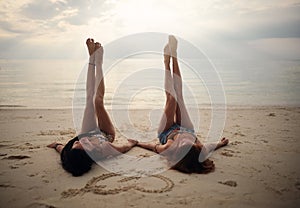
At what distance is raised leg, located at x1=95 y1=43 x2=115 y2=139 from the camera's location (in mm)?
4230

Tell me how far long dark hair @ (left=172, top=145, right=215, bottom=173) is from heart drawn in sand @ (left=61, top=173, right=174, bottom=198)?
31cm

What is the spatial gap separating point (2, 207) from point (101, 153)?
151 centimetres

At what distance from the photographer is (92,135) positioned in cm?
399

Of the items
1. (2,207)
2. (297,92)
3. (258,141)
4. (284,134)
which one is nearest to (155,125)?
(258,141)

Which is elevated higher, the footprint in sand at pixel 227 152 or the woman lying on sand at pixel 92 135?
the woman lying on sand at pixel 92 135

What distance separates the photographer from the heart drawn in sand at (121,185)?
9.92 feet

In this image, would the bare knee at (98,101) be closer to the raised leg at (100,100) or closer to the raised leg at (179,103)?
the raised leg at (100,100)

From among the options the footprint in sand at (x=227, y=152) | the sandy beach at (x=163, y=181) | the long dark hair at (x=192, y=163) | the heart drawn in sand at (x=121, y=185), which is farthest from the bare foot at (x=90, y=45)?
the footprint in sand at (x=227, y=152)

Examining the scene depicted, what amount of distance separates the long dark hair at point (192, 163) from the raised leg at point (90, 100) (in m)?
1.55

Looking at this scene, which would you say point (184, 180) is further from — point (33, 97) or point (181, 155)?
point (33, 97)

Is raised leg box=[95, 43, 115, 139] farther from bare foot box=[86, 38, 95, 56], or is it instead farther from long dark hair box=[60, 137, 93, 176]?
long dark hair box=[60, 137, 93, 176]

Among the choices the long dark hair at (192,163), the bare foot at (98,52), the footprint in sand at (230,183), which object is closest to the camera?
the footprint in sand at (230,183)

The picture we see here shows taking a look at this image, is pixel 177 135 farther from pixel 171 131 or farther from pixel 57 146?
pixel 57 146

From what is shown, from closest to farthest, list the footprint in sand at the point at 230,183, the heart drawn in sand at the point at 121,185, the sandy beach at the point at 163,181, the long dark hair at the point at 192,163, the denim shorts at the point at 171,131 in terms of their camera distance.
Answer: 1. the sandy beach at the point at 163,181
2. the heart drawn in sand at the point at 121,185
3. the footprint in sand at the point at 230,183
4. the long dark hair at the point at 192,163
5. the denim shorts at the point at 171,131
